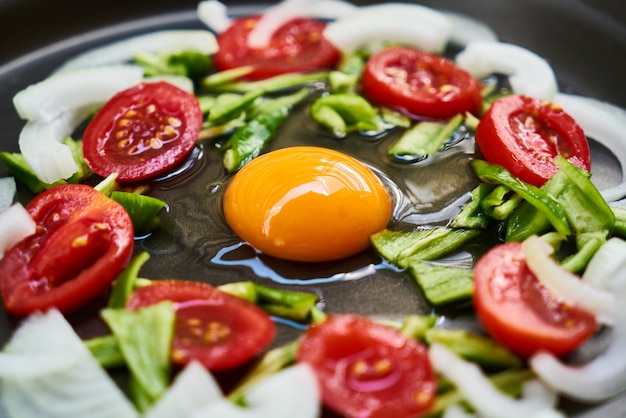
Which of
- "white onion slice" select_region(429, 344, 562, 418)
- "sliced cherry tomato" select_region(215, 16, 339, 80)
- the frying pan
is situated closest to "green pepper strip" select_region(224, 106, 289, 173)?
"sliced cherry tomato" select_region(215, 16, 339, 80)

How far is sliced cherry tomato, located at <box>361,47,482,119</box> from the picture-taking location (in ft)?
12.5

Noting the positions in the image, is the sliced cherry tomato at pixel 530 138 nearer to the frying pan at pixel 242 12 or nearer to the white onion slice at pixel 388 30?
the frying pan at pixel 242 12

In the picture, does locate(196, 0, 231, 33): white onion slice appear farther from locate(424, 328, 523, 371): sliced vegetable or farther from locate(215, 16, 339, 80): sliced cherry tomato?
locate(424, 328, 523, 371): sliced vegetable

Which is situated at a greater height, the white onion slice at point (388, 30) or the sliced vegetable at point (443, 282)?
the white onion slice at point (388, 30)

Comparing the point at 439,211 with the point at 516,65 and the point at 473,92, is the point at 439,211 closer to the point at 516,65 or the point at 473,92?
the point at 473,92

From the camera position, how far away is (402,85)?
3910 mm

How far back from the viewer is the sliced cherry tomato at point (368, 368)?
2342 millimetres

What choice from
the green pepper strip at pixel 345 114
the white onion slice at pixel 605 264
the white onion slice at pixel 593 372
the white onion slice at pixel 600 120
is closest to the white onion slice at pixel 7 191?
the green pepper strip at pixel 345 114

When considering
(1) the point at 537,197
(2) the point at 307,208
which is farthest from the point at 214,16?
(1) the point at 537,197

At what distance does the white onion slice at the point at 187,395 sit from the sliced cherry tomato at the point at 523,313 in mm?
1068

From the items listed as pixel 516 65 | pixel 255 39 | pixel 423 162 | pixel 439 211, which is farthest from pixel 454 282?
pixel 255 39

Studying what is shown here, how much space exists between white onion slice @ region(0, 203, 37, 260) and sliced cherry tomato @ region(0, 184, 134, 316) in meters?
0.03

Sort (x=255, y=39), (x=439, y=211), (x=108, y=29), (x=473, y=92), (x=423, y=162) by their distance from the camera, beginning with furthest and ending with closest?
(x=108, y=29) < (x=255, y=39) < (x=473, y=92) < (x=423, y=162) < (x=439, y=211)

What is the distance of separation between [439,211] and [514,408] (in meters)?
1.17
